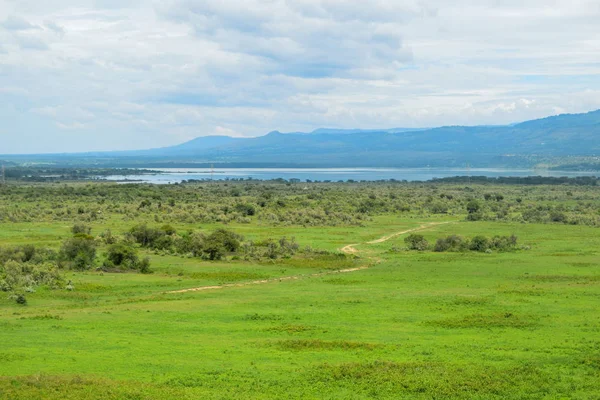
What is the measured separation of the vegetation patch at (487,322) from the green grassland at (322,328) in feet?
0.32

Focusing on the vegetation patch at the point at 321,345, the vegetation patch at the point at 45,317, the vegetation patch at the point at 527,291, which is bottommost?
the vegetation patch at the point at 527,291

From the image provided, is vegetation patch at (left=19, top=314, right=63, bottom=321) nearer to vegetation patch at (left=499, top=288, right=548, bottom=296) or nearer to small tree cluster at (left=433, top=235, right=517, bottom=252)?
vegetation patch at (left=499, top=288, right=548, bottom=296)

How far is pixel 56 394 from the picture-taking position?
21875 millimetres

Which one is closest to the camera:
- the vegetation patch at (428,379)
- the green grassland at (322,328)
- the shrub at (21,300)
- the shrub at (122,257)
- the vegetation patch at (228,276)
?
the vegetation patch at (428,379)

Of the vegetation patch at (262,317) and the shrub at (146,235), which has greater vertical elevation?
the shrub at (146,235)

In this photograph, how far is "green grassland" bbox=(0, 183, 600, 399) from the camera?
77.2 ft

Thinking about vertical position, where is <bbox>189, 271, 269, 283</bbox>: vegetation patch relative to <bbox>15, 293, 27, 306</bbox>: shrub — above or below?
below

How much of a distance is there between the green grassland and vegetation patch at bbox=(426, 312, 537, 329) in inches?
3.9

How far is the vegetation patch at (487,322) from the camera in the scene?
1291 inches

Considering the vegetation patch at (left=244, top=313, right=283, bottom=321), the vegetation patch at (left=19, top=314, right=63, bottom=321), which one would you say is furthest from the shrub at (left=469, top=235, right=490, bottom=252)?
the vegetation patch at (left=19, top=314, right=63, bottom=321)

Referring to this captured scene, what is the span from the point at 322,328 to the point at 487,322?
7.64m

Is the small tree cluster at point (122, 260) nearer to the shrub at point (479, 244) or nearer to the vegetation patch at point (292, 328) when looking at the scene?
the vegetation patch at point (292, 328)

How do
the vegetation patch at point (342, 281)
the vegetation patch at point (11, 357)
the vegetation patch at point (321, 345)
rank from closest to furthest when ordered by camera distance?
1. the vegetation patch at point (11, 357)
2. the vegetation patch at point (321, 345)
3. the vegetation patch at point (342, 281)

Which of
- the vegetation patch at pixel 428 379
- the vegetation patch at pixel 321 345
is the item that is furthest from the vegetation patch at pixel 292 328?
the vegetation patch at pixel 428 379
